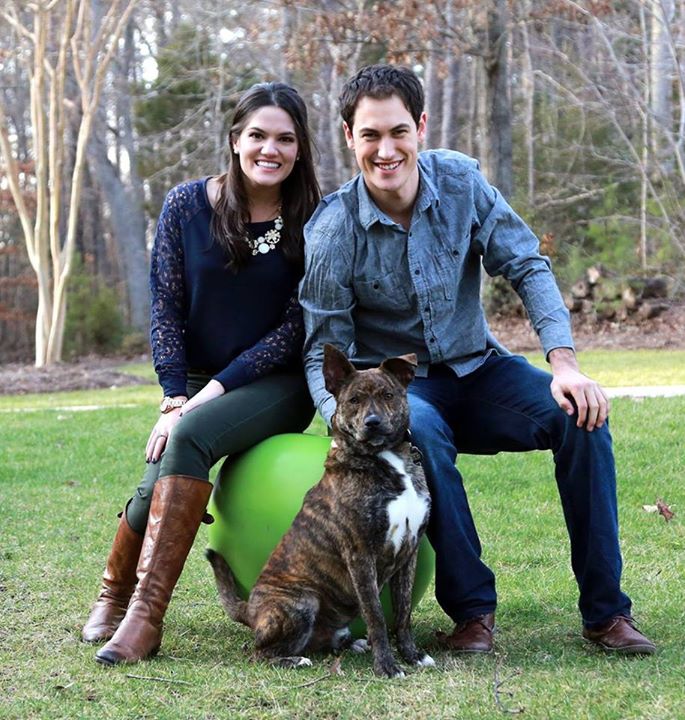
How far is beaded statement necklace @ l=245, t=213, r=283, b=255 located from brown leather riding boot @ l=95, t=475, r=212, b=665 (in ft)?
3.55

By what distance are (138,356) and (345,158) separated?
674 cm

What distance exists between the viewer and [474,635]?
402cm

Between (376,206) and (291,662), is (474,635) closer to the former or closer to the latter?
(291,662)

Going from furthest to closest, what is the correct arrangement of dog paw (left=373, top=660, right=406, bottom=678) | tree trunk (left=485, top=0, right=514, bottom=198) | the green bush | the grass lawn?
the green bush, tree trunk (left=485, top=0, right=514, bottom=198), dog paw (left=373, top=660, right=406, bottom=678), the grass lawn

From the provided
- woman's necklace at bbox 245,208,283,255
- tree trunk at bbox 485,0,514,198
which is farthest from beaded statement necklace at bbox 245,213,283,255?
tree trunk at bbox 485,0,514,198

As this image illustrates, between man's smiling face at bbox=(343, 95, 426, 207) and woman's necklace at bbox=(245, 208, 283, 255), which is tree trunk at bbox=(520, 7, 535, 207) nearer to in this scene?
woman's necklace at bbox=(245, 208, 283, 255)

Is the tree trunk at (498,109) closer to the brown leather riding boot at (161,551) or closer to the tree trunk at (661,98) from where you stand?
the tree trunk at (661,98)

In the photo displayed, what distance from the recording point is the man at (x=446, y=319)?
3998mm

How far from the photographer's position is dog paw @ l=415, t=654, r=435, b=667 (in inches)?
153

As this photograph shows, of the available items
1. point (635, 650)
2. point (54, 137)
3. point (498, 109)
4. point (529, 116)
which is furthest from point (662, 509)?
point (529, 116)

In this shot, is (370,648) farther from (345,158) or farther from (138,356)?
(345,158)

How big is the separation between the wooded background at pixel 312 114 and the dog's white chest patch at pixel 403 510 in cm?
1153

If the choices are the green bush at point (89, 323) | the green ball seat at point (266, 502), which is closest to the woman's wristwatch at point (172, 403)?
the green ball seat at point (266, 502)

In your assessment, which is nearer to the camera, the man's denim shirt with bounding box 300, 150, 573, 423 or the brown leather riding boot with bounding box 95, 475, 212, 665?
the brown leather riding boot with bounding box 95, 475, 212, 665
